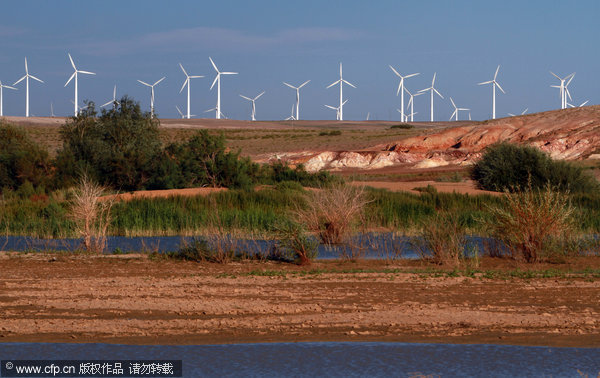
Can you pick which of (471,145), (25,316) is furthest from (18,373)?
(471,145)

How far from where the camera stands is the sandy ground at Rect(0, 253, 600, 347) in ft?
33.0

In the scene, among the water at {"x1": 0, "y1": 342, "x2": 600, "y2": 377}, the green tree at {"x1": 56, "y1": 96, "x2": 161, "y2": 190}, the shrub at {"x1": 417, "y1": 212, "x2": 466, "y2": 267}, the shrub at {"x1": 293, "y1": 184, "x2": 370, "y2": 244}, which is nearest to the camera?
the water at {"x1": 0, "y1": 342, "x2": 600, "y2": 377}

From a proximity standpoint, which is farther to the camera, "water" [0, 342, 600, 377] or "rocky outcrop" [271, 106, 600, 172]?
"rocky outcrop" [271, 106, 600, 172]

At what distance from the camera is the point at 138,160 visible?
36.3m

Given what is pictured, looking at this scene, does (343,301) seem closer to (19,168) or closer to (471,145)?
(19,168)

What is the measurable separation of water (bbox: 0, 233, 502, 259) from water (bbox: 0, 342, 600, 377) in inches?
355

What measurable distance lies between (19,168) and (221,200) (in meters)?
12.9

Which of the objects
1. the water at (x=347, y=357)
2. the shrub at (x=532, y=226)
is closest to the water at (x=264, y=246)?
the shrub at (x=532, y=226)

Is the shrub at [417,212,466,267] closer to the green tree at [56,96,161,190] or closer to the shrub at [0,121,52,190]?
the green tree at [56,96,161,190]

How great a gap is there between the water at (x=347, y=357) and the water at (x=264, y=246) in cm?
902

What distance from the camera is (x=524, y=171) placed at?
130ft

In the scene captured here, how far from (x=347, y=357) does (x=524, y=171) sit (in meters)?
32.6

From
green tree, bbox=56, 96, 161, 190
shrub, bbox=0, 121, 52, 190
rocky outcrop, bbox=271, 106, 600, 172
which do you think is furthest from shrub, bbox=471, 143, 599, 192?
rocky outcrop, bbox=271, 106, 600, 172

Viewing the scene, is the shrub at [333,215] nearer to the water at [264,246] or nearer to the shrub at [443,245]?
the water at [264,246]
